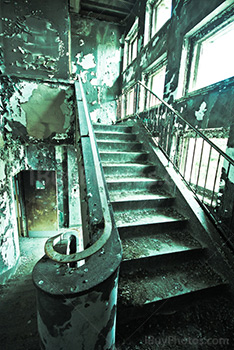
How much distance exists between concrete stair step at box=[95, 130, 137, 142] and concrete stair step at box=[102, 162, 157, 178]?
3.09ft

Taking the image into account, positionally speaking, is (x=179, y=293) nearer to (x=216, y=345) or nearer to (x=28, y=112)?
(x=216, y=345)

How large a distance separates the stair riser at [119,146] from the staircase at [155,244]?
350 millimetres

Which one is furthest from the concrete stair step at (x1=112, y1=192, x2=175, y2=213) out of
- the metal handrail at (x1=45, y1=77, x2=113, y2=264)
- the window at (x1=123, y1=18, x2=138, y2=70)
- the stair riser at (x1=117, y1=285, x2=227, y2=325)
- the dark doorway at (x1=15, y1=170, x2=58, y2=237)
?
the window at (x1=123, y1=18, x2=138, y2=70)

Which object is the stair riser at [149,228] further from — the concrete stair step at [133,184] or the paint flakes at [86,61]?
the paint flakes at [86,61]

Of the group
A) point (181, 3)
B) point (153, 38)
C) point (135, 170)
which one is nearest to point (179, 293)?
point (135, 170)

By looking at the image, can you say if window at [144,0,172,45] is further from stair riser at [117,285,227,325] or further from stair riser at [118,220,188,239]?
stair riser at [117,285,227,325]

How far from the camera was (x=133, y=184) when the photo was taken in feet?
9.57

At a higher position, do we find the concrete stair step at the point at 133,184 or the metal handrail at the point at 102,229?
the metal handrail at the point at 102,229

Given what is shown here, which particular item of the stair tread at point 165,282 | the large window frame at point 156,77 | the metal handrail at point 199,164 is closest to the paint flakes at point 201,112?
the metal handrail at point 199,164

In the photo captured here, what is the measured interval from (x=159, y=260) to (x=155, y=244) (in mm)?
203

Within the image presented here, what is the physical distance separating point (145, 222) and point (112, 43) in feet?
29.3

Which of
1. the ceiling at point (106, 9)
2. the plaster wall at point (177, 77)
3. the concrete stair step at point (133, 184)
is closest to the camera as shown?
the plaster wall at point (177, 77)

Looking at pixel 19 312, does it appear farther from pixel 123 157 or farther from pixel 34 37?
pixel 34 37

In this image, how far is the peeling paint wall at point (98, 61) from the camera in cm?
726
